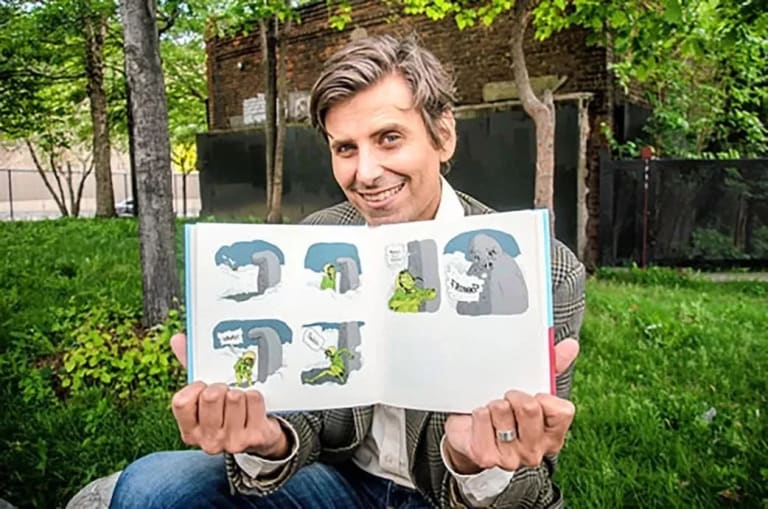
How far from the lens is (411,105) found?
1.31 meters

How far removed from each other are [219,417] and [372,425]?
Result: 43 centimetres

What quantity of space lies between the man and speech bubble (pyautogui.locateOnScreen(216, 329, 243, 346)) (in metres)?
0.07

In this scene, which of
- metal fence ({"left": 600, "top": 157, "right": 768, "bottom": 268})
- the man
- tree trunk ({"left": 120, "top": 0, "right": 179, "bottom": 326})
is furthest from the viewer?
metal fence ({"left": 600, "top": 157, "right": 768, "bottom": 268})

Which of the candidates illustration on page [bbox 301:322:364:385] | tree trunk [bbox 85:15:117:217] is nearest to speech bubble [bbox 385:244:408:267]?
illustration on page [bbox 301:322:364:385]

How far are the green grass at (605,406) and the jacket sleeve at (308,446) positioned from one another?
1270mm

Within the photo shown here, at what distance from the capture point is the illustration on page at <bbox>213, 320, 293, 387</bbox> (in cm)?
109

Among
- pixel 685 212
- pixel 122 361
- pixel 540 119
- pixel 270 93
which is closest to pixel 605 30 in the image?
pixel 540 119

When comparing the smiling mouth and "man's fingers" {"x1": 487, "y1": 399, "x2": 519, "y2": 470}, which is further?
the smiling mouth

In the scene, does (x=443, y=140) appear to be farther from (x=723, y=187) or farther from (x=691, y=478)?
(x=723, y=187)

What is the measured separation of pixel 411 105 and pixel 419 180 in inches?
5.5

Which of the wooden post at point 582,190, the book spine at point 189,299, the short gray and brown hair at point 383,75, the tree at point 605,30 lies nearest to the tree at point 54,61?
Result: the tree at point 605,30

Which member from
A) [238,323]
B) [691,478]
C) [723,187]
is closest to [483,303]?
[238,323]

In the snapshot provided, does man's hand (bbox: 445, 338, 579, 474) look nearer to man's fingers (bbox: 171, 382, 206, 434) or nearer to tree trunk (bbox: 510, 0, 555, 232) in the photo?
man's fingers (bbox: 171, 382, 206, 434)

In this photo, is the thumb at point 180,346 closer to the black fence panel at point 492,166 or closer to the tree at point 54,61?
the black fence panel at point 492,166
